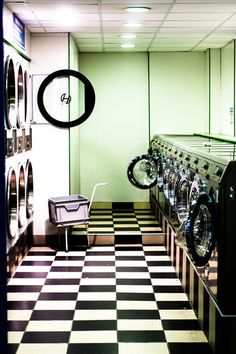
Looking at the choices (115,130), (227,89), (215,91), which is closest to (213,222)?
(227,89)

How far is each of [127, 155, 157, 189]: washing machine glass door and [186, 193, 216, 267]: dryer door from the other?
400 centimetres

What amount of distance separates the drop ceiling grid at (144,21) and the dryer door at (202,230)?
8.22 feet

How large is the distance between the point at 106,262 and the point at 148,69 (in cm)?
419

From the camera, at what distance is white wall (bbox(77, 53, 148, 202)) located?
9.66m

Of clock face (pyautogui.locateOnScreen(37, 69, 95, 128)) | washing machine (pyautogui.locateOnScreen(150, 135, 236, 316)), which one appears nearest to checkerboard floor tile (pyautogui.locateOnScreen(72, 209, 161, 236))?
clock face (pyautogui.locateOnScreen(37, 69, 95, 128))

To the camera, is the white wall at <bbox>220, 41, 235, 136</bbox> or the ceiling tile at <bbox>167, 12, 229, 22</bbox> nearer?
the ceiling tile at <bbox>167, 12, 229, 22</bbox>

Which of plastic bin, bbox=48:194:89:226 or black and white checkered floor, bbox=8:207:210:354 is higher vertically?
plastic bin, bbox=48:194:89:226

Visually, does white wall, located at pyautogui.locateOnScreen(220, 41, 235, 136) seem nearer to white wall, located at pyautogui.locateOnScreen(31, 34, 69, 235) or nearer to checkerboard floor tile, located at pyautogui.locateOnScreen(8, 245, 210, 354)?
white wall, located at pyautogui.locateOnScreen(31, 34, 69, 235)

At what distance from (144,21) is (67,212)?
2.39 meters

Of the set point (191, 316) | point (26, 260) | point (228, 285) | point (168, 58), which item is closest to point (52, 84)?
point (26, 260)

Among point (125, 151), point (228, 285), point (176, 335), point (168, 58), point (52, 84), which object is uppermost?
point (168, 58)

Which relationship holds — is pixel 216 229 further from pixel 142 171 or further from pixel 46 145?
pixel 142 171

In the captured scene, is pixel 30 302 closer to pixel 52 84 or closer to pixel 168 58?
pixel 52 84

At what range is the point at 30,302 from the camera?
5.11 meters
